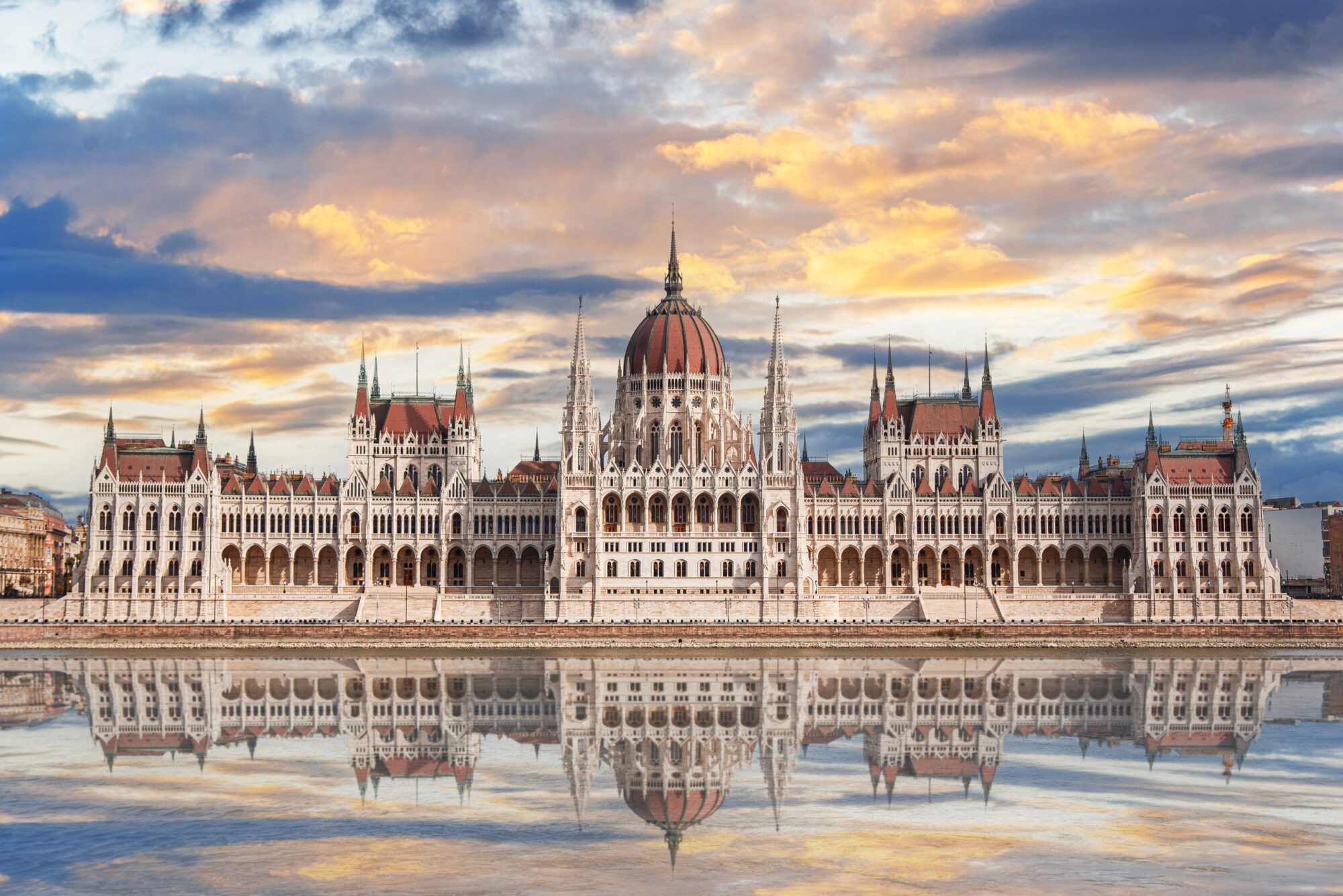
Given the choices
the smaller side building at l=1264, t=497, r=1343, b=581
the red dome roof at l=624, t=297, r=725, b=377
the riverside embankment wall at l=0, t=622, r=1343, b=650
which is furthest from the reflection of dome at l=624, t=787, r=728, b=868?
the smaller side building at l=1264, t=497, r=1343, b=581

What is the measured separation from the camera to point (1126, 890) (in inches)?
1267

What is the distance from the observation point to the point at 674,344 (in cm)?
12975

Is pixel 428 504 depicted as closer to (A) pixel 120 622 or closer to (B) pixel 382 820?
(A) pixel 120 622

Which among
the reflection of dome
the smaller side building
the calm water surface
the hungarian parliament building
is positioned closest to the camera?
the calm water surface

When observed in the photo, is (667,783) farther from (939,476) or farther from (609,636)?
(939,476)

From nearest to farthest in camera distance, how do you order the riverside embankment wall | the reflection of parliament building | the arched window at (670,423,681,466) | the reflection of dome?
the reflection of dome < the reflection of parliament building < the riverside embankment wall < the arched window at (670,423,681,466)

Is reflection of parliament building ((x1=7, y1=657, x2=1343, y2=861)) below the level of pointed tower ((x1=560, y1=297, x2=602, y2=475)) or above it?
below

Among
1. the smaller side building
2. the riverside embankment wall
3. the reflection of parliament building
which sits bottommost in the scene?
the reflection of parliament building

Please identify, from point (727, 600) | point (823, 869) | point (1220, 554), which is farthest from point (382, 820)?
point (1220, 554)

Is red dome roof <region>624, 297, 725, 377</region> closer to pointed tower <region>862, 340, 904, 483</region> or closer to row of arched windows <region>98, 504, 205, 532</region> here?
pointed tower <region>862, 340, 904, 483</region>

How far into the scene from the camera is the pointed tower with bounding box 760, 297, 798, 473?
121m

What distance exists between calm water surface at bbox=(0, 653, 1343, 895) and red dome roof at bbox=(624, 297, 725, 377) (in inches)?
2090

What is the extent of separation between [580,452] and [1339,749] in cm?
7418

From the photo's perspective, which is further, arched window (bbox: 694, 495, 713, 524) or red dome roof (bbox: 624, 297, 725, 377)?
red dome roof (bbox: 624, 297, 725, 377)
